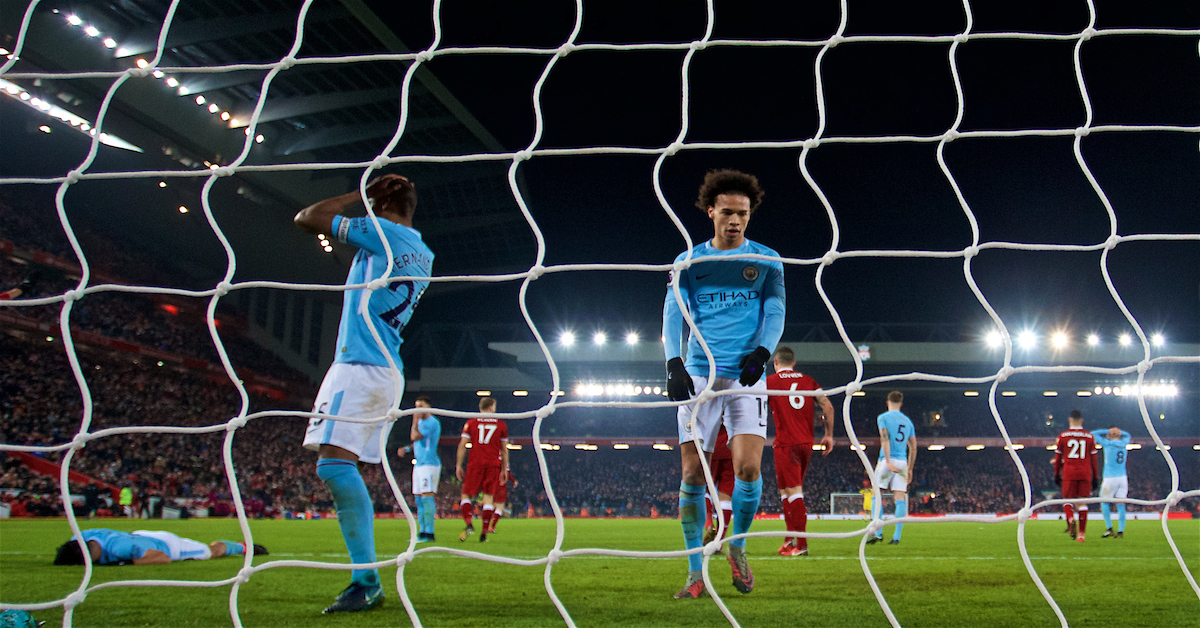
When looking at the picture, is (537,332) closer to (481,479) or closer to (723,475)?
(723,475)

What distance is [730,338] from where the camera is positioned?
11.6 ft

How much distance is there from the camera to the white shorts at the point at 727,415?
3455mm

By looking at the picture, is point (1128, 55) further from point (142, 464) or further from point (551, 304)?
point (142, 464)

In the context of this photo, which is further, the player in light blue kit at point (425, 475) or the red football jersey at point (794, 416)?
the player in light blue kit at point (425, 475)

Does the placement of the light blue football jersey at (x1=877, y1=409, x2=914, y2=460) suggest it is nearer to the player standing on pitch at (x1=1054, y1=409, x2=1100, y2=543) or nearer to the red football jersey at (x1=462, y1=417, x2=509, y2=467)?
the player standing on pitch at (x1=1054, y1=409, x2=1100, y2=543)

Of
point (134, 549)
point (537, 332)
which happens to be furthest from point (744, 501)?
point (134, 549)

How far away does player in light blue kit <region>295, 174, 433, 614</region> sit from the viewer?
2.80 metres

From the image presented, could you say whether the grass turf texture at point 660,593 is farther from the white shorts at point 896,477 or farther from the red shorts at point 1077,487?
the red shorts at point 1077,487

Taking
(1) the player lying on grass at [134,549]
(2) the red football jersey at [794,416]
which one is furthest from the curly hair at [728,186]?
(1) the player lying on grass at [134,549]

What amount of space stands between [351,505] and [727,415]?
1682 millimetres

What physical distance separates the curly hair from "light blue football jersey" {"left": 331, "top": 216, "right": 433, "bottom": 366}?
1.38 m

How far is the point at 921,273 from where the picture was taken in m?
25.9

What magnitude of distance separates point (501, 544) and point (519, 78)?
1648 centimetres

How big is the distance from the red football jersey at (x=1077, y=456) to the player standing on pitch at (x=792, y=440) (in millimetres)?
3584
